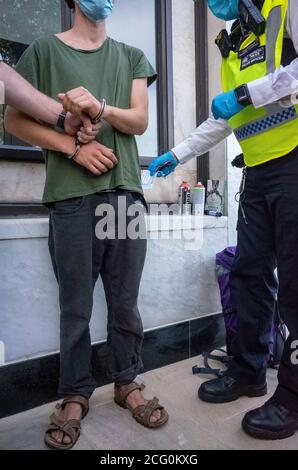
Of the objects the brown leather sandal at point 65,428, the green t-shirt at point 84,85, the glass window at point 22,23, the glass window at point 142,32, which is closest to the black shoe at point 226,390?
the brown leather sandal at point 65,428

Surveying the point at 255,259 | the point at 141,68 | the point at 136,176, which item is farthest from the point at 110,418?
the point at 141,68

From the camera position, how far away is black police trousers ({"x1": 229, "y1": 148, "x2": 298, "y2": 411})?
1395 millimetres

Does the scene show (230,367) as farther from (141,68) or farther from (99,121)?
(141,68)

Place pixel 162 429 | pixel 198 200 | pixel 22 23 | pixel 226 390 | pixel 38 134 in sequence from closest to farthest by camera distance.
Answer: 1. pixel 38 134
2. pixel 162 429
3. pixel 226 390
4. pixel 22 23
5. pixel 198 200

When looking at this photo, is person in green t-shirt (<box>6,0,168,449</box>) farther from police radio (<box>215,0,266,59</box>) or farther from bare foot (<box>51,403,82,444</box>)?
police radio (<box>215,0,266,59</box>)

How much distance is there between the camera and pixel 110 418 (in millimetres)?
1545

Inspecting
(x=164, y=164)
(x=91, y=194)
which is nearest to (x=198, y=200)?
(x=164, y=164)

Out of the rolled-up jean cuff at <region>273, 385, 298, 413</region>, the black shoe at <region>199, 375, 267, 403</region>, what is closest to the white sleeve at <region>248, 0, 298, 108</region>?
the rolled-up jean cuff at <region>273, 385, 298, 413</region>

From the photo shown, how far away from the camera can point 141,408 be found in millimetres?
1497

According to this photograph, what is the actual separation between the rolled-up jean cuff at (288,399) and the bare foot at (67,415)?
805 millimetres

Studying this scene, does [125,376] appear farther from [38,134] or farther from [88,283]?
[38,134]

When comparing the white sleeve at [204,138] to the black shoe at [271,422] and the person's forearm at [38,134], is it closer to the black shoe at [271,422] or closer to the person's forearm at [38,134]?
the person's forearm at [38,134]

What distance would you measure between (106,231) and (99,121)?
1.42 ft

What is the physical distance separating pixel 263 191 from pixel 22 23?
5.23ft
